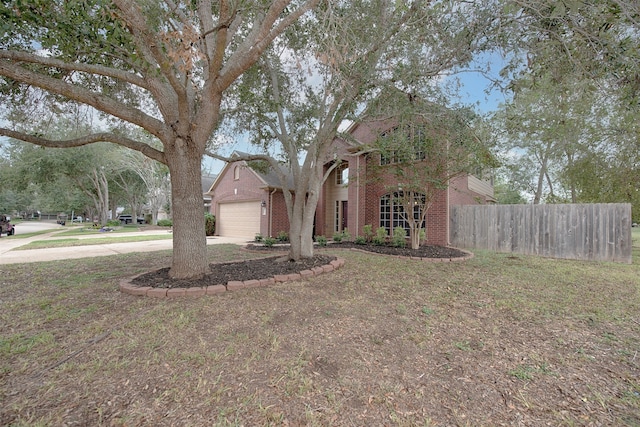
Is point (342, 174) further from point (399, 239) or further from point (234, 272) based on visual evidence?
point (234, 272)

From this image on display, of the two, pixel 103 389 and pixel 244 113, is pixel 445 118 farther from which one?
pixel 103 389

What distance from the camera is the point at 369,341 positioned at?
2.85 m

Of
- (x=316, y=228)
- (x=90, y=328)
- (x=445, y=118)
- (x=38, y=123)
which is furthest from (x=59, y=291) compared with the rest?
(x=316, y=228)

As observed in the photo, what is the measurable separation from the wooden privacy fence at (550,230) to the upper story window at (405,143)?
381cm

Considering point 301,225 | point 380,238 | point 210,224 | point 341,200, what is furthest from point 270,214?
point 301,225

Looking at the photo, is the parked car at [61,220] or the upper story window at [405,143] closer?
the upper story window at [405,143]

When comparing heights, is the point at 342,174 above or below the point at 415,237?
above

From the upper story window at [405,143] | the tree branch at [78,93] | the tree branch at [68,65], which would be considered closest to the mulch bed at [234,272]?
the tree branch at [78,93]

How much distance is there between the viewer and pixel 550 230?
911 centimetres

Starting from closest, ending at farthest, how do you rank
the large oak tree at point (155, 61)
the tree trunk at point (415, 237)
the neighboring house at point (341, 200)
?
the large oak tree at point (155, 61)
the tree trunk at point (415, 237)
the neighboring house at point (341, 200)

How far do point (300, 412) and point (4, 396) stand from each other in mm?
2135

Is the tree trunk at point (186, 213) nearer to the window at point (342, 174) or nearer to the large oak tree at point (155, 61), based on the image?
the large oak tree at point (155, 61)

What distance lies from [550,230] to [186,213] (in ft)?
35.3

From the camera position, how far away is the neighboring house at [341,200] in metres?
10.7
